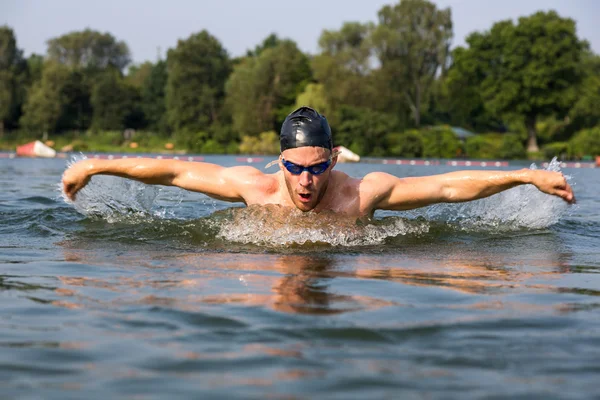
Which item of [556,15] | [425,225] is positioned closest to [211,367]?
[425,225]

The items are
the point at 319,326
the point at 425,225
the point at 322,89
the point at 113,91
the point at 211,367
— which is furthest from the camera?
the point at 113,91

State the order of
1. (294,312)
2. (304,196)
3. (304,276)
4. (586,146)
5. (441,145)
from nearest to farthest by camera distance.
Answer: (294,312) < (304,276) < (304,196) < (586,146) < (441,145)

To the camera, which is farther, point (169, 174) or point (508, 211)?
point (508, 211)

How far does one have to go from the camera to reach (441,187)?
23.7 feet

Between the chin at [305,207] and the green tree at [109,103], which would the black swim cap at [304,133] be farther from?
the green tree at [109,103]

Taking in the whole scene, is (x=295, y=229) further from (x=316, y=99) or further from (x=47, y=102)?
(x=47, y=102)

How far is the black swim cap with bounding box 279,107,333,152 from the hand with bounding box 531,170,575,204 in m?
1.89

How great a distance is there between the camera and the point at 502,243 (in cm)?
782

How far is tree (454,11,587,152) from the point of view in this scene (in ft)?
208

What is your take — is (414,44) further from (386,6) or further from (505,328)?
(505,328)

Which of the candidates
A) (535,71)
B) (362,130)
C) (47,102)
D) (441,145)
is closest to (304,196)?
(441,145)

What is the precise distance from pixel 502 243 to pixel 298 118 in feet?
8.02

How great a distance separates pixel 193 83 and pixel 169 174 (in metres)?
71.1

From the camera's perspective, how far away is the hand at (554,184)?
6660mm
